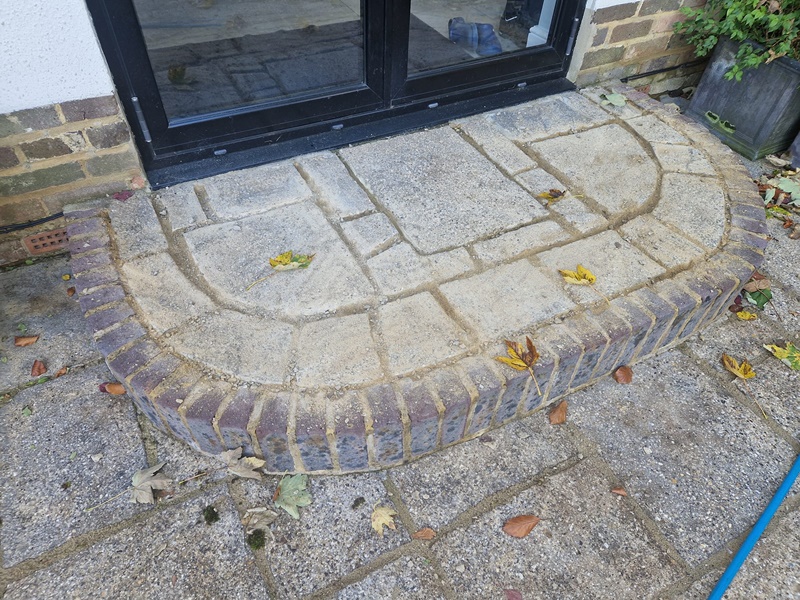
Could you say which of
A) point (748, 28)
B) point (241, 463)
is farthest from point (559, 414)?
point (748, 28)

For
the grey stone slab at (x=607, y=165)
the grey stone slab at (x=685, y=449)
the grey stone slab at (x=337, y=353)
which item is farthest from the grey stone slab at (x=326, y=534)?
the grey stone slab at (x=607, y=165)

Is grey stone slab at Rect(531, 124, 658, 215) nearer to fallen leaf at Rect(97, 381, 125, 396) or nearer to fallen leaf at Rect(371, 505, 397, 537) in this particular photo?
fallen leaf at Rect(371, 505, 397, 537)

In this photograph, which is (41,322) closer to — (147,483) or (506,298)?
(147,483)

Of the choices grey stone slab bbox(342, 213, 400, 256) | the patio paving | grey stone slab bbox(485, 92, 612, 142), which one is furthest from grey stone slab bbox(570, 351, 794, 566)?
grey stone slab bbox(485, 92, 612, 142)

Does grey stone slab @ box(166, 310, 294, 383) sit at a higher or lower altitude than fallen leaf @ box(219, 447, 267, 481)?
higher

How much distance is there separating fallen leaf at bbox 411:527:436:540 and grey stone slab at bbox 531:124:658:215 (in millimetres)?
1449

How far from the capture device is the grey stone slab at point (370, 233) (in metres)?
2.12

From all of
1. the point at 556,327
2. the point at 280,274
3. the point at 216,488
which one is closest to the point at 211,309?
the point at 280,274

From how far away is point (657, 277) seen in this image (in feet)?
6.89

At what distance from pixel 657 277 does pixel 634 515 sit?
0.86 meters

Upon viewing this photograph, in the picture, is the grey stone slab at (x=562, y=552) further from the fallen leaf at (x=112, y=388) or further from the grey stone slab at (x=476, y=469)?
the fallen leaf at (x=112, y=388)

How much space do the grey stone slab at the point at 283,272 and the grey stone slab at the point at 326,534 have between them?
569 mm

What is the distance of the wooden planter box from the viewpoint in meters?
2.94

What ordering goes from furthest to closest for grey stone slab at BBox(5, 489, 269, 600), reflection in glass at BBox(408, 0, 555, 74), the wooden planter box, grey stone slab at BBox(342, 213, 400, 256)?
1. the wooden planter box
2. reflection in glass at BBox(408, 0, 555, 74)
3. grey stone slab at BBox(342, 213, 400, 256)
4. grey stone slab at BBox(5, 489, 269, 600)
